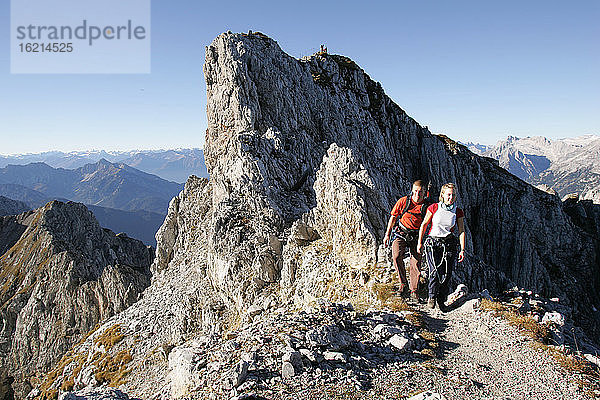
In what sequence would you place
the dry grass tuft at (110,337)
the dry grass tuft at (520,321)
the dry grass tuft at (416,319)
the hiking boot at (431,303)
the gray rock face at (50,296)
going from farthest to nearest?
1. the gray rock face at (50,296)
2. the dry grass tuft at (110,337)
3. the hiking boot at (431,303)
4. the dry grass tuft at (416,319)
5. the dry grass tuft at (520,321)

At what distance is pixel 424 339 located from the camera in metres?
12.8

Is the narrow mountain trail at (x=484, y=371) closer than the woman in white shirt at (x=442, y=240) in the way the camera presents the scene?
Yes

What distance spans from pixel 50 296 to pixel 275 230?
207 feet

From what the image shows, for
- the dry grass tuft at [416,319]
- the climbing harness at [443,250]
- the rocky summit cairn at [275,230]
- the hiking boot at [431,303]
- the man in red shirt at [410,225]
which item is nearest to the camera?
the dry grass tuft at [416,319]

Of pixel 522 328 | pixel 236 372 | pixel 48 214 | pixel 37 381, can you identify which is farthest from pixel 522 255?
pixel 48 214

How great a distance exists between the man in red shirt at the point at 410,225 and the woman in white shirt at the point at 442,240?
546 mm

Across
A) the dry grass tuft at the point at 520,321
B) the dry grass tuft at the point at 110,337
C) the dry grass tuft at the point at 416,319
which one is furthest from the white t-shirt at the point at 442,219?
the dry grass tuft at the point at 110,337

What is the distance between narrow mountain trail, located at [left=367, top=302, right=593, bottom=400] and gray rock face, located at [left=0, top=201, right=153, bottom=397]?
55515mm

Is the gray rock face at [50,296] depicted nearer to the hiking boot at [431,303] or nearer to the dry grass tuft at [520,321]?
the hiking boot at [431,303]

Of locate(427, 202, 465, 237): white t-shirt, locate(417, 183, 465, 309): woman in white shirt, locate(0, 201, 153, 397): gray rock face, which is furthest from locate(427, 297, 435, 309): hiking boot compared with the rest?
locate(0, 201, 153, 397): gray rock face

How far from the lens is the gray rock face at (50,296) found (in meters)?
59.2

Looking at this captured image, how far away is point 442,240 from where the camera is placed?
14062 millimetres

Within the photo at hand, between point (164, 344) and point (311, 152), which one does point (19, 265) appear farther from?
point (311, 152)

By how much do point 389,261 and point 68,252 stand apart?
3134 inches
